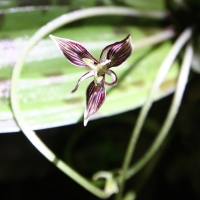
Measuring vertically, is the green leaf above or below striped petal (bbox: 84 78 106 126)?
above

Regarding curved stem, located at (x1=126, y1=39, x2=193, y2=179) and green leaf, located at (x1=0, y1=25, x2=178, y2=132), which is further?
curved stem, located at (x1=126, y1=39, x2=193, y2=179)

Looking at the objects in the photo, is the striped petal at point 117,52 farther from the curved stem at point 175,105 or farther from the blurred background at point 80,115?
the curved stem at point 175,105

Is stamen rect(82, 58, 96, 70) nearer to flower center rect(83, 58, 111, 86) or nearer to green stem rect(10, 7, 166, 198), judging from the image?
flower center rect(83, 58, 111, 86)

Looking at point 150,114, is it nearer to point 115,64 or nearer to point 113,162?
point 113,162

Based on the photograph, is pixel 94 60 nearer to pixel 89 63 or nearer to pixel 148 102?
pixel 89 63

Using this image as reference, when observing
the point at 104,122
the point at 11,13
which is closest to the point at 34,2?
the point at 11,13

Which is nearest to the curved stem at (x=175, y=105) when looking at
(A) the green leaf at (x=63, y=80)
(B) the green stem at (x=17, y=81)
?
(A) the green leaf at (x=63, y=80)

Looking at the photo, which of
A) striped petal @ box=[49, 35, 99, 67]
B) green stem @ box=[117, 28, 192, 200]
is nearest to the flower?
striped petal @ box=[49, 35, 99, 67]
